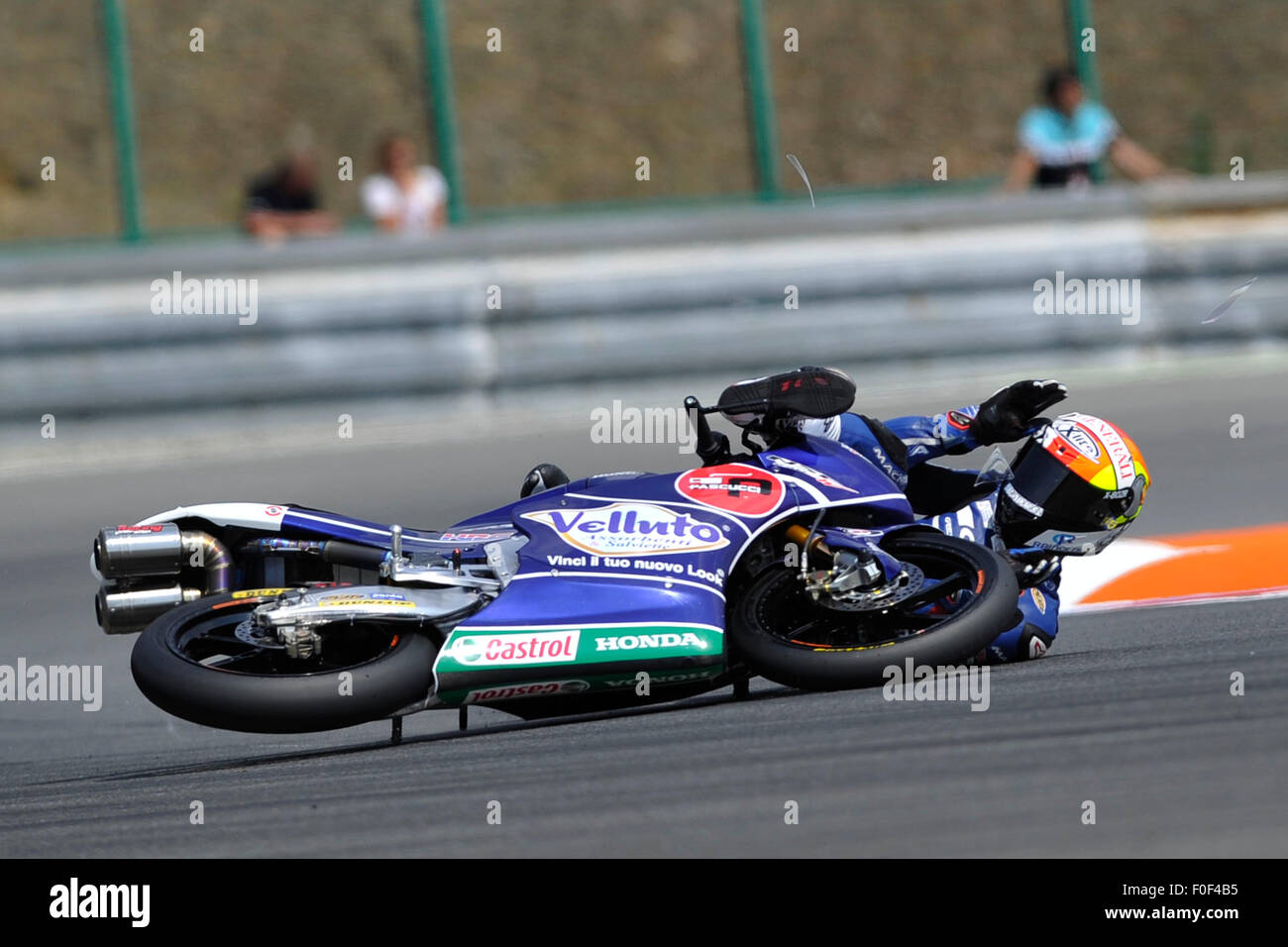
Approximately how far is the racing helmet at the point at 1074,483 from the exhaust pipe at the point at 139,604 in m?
2.49

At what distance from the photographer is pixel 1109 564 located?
7.91 metres

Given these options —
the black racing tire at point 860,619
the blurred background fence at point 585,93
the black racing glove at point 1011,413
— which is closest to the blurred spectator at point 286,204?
the blurred background fence at point 585,93

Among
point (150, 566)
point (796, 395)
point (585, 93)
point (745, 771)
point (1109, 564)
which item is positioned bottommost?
point (1109, 564)

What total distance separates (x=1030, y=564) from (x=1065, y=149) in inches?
240

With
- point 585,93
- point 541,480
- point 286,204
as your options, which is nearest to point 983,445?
point 541,480

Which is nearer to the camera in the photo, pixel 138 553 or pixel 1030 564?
pixel 138 553

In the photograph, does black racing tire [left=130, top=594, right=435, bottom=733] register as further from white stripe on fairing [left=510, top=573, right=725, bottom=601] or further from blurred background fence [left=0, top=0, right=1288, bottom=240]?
blurred background fence [left=0, top=0, right=1288, bottom=240]

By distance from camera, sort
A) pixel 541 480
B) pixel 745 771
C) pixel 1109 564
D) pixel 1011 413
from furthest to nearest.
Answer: pixel 1109 564 → pixel 541 480 → pixel 1011 413 → pixel 745 771

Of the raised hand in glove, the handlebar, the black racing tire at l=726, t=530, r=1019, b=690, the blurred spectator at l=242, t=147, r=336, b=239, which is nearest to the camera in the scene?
the black racing tire at l=726, t=530, r=1019, b=690

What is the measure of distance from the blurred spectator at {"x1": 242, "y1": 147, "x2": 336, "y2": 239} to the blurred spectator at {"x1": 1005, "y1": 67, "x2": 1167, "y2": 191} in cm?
414

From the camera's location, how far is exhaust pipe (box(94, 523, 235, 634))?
18.1 ft

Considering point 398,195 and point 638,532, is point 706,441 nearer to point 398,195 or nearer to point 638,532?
point 638,532

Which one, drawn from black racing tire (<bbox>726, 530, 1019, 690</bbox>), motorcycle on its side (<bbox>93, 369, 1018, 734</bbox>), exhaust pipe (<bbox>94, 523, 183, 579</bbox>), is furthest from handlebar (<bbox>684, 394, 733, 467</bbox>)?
exhaust pipe (<bbox>94, 523, 183, 579</bbox>)
